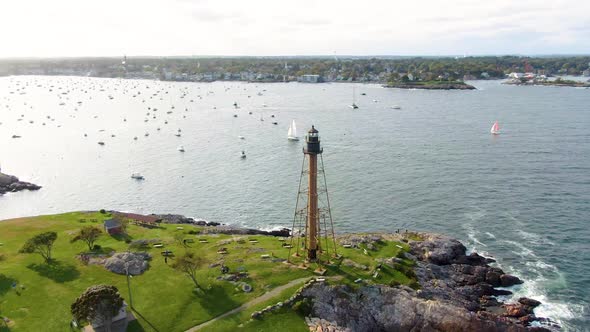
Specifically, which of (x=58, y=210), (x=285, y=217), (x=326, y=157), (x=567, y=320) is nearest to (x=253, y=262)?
(x=285, y=217)

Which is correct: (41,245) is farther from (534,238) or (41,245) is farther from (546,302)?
(534,238)

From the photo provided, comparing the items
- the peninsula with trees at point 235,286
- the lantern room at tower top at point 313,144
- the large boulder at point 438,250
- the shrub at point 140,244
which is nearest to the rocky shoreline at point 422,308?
the peninsula with trees at point 235,286

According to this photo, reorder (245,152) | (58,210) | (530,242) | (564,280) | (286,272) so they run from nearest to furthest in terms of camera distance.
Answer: (286,272) → (564,280) → (530,242) → (58,210) → (245,152)

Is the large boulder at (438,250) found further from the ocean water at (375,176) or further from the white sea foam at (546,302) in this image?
the white sea foam at (546,302)

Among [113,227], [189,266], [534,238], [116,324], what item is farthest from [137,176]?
[534,238]

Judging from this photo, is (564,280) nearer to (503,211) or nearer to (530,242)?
(530,242)
